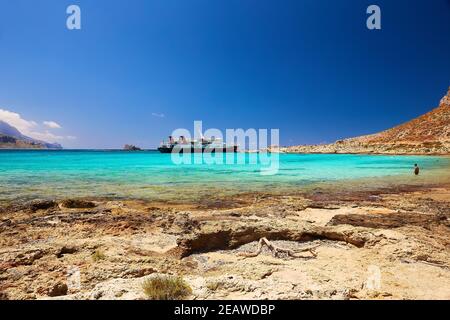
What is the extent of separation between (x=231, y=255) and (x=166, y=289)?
7.22 ft

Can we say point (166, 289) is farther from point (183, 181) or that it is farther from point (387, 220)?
point (183, 181)

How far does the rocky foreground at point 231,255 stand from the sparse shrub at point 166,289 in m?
0.09

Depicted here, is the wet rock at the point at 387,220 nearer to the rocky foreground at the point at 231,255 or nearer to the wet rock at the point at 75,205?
the rocky foreground at the point at 231,255

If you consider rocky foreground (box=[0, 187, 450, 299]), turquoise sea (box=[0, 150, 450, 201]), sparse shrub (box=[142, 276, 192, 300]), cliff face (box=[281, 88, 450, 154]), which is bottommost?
turquoise sea (box=[0, 150, 450, 201])

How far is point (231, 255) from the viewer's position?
548 centimetres

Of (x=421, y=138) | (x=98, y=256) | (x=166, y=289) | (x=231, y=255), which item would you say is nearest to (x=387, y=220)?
(x=231, y=255)

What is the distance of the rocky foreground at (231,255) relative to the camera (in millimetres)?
3715

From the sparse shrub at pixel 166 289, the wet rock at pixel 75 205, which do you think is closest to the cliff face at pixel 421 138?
the wet rock at pixel 75 205

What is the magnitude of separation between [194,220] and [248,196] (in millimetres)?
5567

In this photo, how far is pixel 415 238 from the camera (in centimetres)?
574

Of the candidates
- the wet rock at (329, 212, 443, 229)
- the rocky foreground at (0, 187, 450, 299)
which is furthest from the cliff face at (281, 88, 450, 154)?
the rocky foreground at (0, 187, 450, 299)

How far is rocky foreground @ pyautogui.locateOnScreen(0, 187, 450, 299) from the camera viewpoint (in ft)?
12.2

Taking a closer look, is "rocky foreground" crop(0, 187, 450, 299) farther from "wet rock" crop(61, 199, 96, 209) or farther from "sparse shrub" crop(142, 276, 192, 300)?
"wet rock" crop(61, 199, 96, 209)

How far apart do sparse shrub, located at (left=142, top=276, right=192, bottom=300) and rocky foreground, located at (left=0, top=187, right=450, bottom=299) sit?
0.09 m
